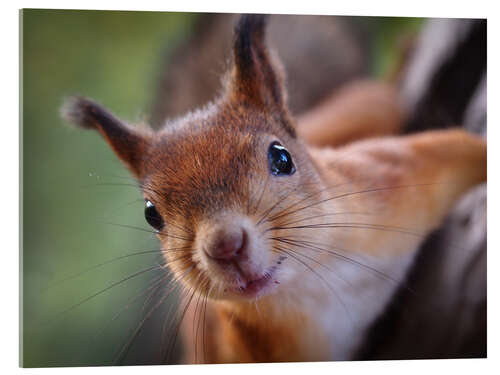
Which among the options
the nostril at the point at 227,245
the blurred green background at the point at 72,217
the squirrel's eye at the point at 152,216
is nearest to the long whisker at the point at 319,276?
the nostril at the point at 227,245

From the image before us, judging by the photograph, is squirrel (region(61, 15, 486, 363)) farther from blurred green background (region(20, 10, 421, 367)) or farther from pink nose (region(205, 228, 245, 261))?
blurred green background (region(20, 10, 421, 367))

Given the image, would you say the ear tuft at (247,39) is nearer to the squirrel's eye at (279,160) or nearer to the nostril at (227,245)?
the squirrel's eye at (279,160)

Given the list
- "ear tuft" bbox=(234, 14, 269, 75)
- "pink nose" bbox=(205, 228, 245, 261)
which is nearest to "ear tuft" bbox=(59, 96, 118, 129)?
"ear tuft" bbox=(234, 14, 269, 75)

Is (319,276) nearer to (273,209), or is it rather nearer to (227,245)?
(273,209)

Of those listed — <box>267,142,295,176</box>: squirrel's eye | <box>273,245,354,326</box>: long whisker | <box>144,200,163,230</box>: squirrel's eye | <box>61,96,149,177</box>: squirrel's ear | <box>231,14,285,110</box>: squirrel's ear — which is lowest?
<box>273,245,354,326</box>: long whisker

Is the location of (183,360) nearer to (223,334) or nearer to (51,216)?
(223,334)
